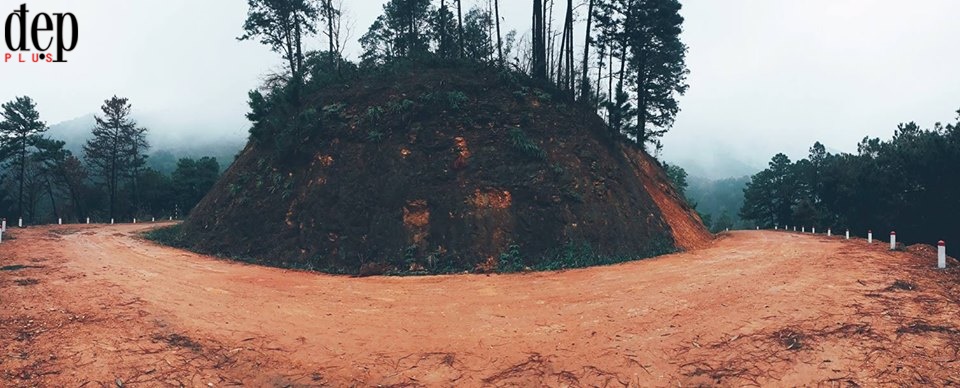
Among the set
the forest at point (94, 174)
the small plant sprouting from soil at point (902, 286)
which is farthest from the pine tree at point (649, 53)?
the forest at point (94, 174)

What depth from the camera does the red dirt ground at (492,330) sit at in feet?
19.5

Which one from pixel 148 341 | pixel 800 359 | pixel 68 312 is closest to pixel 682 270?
pixel 800 359

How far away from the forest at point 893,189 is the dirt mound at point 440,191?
18.0 meters

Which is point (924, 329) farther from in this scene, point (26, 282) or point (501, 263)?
point (26, 282)

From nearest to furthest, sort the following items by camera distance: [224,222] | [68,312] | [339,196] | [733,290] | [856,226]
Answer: [68,312] → [733,290] → [339,196] → [224,222] → [856,226]

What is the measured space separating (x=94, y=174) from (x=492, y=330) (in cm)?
5652

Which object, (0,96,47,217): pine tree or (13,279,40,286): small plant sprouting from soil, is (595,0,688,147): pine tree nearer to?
(13,279,40,286): small plant sprouting from soil

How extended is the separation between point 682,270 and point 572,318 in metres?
6.00

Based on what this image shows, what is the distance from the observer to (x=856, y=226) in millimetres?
38000

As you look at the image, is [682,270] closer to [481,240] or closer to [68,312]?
[481,240]

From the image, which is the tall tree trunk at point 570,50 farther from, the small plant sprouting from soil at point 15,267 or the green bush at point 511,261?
the small plant sprouting from soil at point 15,267

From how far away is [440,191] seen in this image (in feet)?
58.2

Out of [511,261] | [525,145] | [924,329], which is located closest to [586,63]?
[525,145]

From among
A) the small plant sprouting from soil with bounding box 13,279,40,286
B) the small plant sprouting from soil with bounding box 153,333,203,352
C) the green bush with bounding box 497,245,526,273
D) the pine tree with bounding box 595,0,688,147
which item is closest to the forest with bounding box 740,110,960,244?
the pine tree with bounding box 595,0,688,147
